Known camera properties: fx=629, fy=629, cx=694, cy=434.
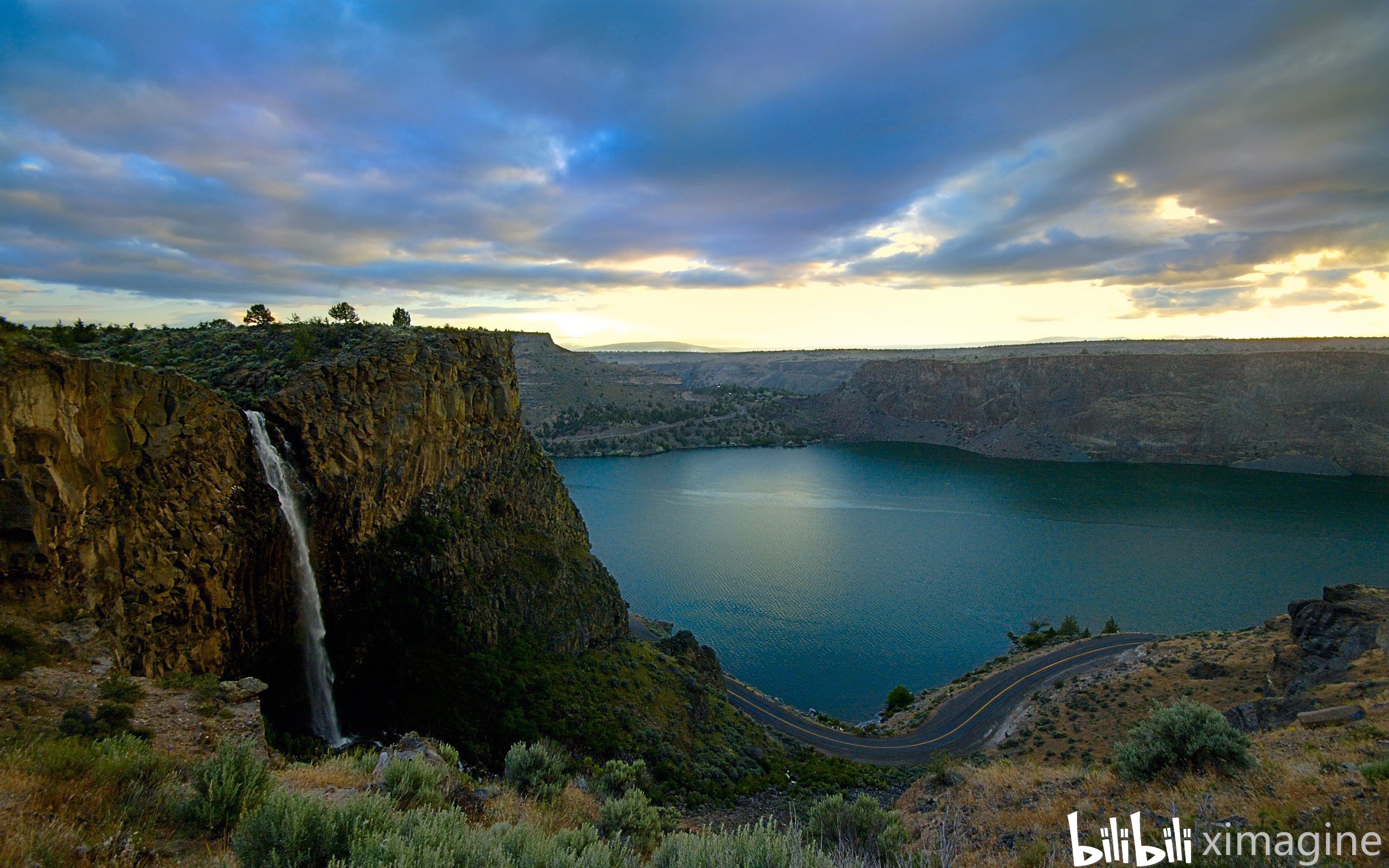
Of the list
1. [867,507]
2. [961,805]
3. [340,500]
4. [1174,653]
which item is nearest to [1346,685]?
[1174,653]

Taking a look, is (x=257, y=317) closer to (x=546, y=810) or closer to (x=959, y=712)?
(x=546, y=810)

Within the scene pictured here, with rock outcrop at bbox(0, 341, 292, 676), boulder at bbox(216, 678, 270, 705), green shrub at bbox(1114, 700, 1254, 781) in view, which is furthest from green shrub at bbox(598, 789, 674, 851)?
rock outcrop at bbox(0, 341, 292, 676)

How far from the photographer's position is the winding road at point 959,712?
26.0 m

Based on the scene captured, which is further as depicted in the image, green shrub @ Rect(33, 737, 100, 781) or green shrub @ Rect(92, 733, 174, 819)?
green shrub @ Rect(33, 737, 100, 781)

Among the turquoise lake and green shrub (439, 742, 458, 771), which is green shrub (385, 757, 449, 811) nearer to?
green shrub (439, 742, 458, 771)

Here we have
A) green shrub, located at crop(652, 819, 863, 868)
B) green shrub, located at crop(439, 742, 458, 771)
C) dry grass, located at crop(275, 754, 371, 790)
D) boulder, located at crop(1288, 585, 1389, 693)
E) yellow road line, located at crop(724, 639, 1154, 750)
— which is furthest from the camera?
yellow road line, located at crop(724, 639, 1154, 750)

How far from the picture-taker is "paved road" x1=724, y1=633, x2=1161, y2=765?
26016mm

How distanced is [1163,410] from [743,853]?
123m

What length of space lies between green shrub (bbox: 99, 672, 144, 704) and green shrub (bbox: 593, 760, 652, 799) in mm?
8762

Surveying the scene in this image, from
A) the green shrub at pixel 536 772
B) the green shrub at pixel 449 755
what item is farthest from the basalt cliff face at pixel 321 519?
the green shrub at pixel 536 772

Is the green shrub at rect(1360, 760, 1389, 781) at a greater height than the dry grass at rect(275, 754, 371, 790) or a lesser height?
greater

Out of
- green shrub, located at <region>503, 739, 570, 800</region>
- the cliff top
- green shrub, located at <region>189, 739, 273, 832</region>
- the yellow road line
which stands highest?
the cliff top

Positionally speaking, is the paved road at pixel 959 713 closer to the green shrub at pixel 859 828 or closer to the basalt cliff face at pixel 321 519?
the basalt cliff face at pixel 321 519

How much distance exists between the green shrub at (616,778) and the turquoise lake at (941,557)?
19.1m
